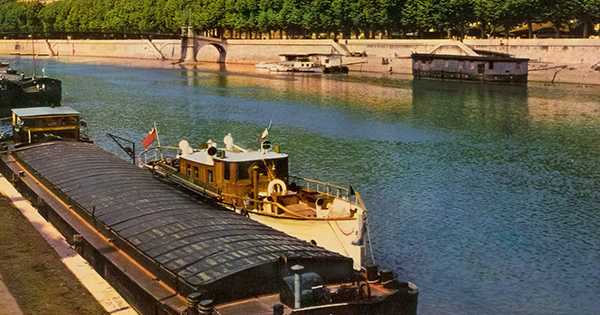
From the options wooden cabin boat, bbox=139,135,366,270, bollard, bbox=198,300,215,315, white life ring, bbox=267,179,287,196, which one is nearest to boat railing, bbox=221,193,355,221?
wooden cabin boat, bbox=139,135,366,270

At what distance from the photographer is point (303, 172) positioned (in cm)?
3562

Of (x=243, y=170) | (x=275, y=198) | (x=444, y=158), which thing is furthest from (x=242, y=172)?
(x=444, y=158)

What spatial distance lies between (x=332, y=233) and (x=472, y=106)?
151ft

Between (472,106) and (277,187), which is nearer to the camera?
(277,187)

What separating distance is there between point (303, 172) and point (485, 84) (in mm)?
52306

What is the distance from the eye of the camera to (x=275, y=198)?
2275 cm

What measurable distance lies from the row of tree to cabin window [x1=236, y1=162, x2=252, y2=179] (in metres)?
73.6

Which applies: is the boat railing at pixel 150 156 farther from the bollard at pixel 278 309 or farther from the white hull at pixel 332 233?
the bollard at pixel 278 309

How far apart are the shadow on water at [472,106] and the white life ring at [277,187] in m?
30.9

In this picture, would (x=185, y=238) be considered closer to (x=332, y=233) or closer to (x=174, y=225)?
(x=174, y=225)

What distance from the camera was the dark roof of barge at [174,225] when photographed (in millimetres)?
14062

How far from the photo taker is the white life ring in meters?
22.8

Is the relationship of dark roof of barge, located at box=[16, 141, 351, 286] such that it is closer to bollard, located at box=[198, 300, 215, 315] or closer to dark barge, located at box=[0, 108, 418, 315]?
dark barge, located at box=[0, 108, 418, 315]

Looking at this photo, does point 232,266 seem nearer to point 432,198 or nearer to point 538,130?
point 432,198
